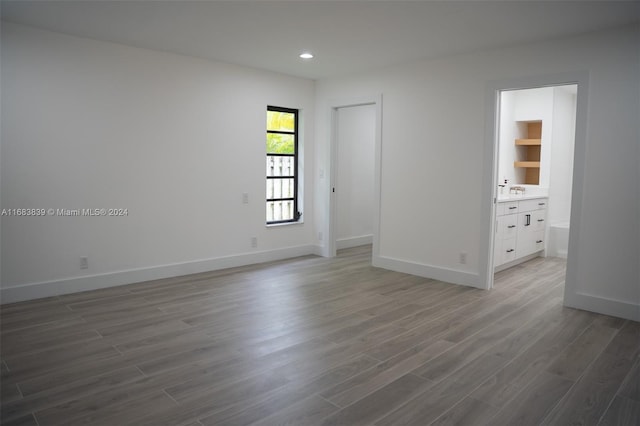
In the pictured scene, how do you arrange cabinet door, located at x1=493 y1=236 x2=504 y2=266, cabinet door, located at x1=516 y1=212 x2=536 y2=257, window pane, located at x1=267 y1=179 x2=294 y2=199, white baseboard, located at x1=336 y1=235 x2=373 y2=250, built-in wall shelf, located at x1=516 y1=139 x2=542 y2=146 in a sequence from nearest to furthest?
cabinet door, located at x1=493 y1=236 x2=504 y2=266, cabinet door, located at x1=516 y1=212 x2=536 y2=257, window pane, located at x1=267 y1=179 x2=294 y2=199, built-in wall shelf, located at x1=516 y1=139 x2=542 y2=146, white baseboard, located at x1=336 y1=235 x2=373 y2=250

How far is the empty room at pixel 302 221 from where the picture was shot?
8.73ft

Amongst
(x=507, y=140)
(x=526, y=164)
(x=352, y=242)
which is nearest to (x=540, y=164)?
(x=526, y=164)

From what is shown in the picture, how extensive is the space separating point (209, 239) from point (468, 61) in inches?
143

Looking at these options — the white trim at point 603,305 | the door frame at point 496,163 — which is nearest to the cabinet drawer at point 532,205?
the door frame at point 496,163

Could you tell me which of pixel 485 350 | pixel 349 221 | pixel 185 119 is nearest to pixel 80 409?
pixel 485 350

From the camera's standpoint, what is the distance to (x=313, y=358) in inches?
118

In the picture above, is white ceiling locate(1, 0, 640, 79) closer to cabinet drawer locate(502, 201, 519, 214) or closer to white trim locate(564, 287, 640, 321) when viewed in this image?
cabinet drawer locate(502, 201, 519, 214)

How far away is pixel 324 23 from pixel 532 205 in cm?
411

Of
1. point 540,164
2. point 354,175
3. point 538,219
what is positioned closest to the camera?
point 538,219

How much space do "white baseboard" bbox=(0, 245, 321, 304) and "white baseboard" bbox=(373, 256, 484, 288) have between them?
1.40m

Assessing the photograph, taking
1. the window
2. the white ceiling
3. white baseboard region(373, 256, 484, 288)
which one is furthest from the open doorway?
the window

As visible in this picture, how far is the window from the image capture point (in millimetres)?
6209

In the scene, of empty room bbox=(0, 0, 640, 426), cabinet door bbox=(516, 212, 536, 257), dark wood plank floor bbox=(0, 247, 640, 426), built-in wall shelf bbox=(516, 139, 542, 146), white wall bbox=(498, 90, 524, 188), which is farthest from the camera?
built-in wall shelf bbox=(516, 139, 542, 146)

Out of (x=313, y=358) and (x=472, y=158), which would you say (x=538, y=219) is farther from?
(x=313, y=358)
